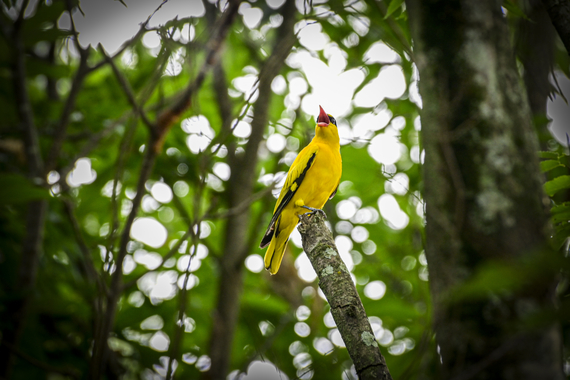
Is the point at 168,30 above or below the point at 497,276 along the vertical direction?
above

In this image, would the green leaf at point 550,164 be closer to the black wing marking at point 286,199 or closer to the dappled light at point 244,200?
the dappled light at point 244,200

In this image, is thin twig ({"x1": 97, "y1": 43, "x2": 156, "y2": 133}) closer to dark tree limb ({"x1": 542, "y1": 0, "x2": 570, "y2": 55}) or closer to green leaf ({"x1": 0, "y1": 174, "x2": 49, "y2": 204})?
green leaf ({"x1": 0, "y1": 174, "x2": 49, "y2": 204})

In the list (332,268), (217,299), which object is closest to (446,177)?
(332,268)

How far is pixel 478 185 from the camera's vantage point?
1528mm

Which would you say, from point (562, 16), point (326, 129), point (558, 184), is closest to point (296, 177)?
point (326, 129)

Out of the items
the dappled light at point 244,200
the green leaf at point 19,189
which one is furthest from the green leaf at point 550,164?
the green leaf at point 19,189

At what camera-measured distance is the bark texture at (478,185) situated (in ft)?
3.98

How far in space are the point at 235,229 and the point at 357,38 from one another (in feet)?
7.80

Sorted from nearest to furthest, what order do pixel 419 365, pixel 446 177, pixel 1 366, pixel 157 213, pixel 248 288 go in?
pixel 419 365 < pixel 446 177 < pixel 1 366 < pixel 248 288 < pixel 157 213

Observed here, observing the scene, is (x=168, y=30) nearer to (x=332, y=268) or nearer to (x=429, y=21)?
(x=429, y=21)

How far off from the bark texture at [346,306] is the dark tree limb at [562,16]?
1.32 meters

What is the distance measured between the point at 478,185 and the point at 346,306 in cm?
71

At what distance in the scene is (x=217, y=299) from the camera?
12.0 ft

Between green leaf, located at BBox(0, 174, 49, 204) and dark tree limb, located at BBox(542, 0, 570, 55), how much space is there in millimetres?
2444
